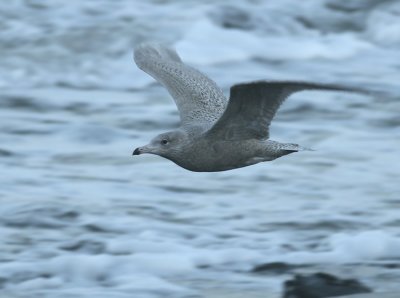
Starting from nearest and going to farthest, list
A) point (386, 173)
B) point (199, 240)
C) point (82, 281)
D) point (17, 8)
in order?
point (82, 281) < point (199, 240) < point (386, 173) < point (17, 8)

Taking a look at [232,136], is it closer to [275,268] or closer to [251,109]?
[251,109]

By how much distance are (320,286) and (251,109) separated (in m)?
1.27

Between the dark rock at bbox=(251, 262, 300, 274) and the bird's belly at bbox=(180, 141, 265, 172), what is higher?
the bird's belly at bbox=(180, 141, 265, 172)

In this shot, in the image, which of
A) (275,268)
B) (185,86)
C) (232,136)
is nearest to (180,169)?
(185,86)

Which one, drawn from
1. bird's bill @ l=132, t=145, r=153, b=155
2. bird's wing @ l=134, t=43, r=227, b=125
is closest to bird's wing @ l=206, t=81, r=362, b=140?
bird's bill @ l=132, t=145, r=153, b=155

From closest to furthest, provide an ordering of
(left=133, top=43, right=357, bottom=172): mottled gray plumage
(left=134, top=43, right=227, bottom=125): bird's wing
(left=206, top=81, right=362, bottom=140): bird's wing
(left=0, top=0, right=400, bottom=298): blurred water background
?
1. (left=206, top=81, right=362, bottom=140): bird's wing
2. (left=133, top=43, right=357, bottom=172): mottled gray plumage
3. (left=134, top=43, right=227, bottom=125): bird's wing
4. (left=0, top=0, right=400, bottom=298): blurred water background

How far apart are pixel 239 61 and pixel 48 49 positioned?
2490 mm

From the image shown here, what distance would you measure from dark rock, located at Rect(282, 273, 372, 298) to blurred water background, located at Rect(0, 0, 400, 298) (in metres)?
0.11

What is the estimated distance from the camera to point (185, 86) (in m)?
7.76

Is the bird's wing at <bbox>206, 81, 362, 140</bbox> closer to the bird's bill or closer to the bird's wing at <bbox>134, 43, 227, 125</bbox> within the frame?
the bird's bill

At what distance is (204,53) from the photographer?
47.3 ft

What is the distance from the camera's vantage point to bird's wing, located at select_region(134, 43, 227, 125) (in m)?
7.39

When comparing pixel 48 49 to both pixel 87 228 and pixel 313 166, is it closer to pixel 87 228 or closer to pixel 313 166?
pixel 313 166

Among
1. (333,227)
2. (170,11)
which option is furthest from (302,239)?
(170,11)
